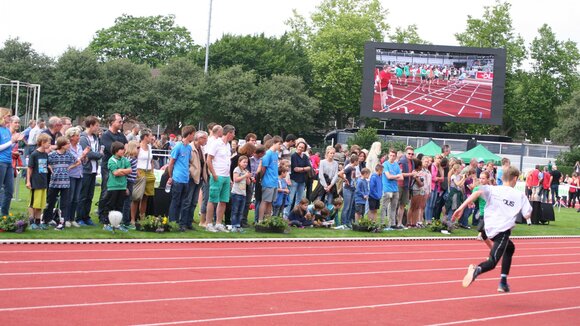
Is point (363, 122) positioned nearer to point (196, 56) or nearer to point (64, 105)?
point (196, 56)

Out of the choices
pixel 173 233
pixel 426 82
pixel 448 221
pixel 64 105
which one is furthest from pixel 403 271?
pixel 64 105

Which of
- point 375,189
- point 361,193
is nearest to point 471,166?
point 375,189

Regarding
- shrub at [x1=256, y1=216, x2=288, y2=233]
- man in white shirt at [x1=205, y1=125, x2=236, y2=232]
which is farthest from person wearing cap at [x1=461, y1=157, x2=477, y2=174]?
man in white shirt at [x1=205, y1=125, x2=236, y2=232]

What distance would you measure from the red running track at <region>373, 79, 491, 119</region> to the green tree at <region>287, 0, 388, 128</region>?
28.5m

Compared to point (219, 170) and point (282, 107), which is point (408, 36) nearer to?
point (282, 107)

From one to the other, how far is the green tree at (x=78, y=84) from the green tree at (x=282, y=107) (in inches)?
474

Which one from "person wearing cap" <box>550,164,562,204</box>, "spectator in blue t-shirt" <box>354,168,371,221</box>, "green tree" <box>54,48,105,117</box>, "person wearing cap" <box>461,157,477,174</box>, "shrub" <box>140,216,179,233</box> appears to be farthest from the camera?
"green tree" <box>54,48,105,117</box>

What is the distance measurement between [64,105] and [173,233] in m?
50.2

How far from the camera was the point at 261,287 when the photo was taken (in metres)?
10.5

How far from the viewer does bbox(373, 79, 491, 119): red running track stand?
5012cm

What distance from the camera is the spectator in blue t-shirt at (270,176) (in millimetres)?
17078

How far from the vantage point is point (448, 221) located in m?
20.9

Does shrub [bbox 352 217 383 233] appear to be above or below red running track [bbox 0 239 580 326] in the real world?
above

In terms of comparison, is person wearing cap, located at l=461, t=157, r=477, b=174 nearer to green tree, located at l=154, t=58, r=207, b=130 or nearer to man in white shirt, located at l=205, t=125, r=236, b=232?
man in white shirt, located at l=205, t=125, r=236, b=232
